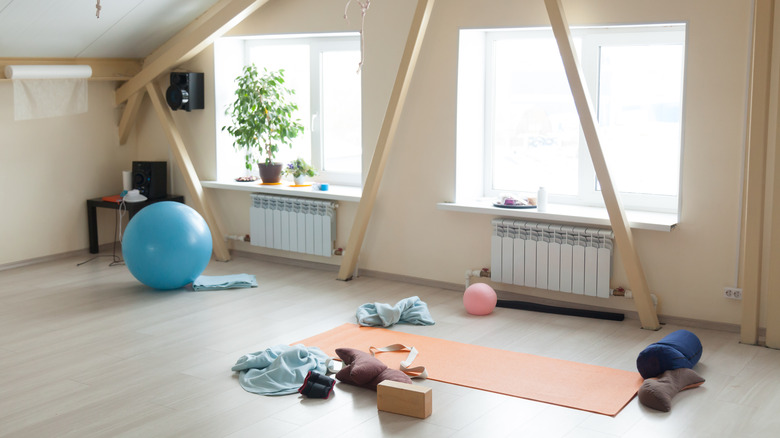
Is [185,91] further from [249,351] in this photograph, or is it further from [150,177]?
[249,351]

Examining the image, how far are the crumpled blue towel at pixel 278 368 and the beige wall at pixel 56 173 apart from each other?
367 cm

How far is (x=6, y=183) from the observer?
6.96 meters

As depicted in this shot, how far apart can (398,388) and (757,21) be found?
3.03 metres

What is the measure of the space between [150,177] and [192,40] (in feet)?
4.64

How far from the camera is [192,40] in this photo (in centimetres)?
702

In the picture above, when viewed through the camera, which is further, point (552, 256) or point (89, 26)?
point (89, 26)

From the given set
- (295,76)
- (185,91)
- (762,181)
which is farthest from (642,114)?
(185,91)

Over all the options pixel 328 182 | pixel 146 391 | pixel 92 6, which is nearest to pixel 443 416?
pixel 146 391

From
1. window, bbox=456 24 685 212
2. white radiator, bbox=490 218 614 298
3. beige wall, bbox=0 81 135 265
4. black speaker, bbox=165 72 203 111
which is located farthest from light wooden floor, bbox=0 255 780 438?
black speaker, bbox=165 72 203 111

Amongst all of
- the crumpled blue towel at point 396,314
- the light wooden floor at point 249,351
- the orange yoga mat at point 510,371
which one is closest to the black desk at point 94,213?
the light wooden floor at point 249,351

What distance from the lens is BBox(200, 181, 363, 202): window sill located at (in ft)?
21.9

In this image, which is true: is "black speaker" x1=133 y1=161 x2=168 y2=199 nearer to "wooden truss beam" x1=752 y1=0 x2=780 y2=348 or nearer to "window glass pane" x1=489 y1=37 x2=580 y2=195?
"window glass pane" x1=489 y1=37 x2=580 y2=195

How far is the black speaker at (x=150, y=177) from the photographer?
7.55 m

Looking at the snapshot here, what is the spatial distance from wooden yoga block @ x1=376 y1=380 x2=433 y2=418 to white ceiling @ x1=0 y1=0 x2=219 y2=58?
4.22m
